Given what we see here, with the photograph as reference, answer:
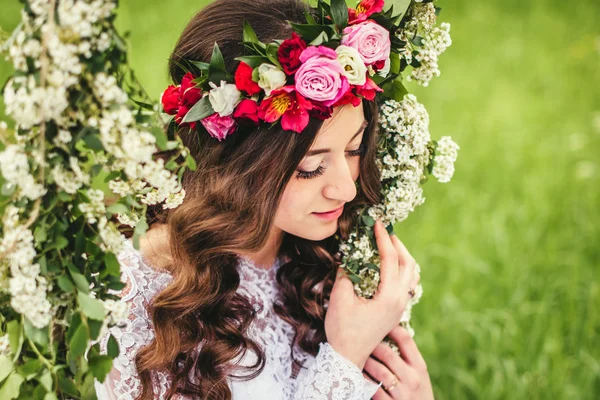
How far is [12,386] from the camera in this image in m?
1.34

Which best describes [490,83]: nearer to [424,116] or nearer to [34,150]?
[424,116]

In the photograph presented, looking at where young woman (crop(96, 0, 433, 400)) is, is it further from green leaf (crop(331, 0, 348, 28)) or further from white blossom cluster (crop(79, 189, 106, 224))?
white blossom cluster (crop(79, 189, 106, 224))

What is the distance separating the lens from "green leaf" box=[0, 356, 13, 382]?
1.36 m

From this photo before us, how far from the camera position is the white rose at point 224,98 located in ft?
5.49

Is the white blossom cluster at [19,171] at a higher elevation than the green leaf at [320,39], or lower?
lower

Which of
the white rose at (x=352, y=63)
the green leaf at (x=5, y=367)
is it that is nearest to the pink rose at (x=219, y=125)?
the white rose at (x=352, y=63)

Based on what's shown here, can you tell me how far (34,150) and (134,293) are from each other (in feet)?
2.67

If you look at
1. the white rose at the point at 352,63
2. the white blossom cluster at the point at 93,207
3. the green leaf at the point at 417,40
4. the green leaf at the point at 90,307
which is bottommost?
the green leaf at the point at 90,307

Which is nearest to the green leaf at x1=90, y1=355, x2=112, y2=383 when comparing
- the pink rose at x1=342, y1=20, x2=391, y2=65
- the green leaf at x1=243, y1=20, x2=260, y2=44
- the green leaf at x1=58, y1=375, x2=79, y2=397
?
the green leaf at x1=58, y1=375, x2=79, y2=397

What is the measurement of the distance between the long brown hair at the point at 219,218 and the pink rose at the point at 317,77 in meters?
0.11

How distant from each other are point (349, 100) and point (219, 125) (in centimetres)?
36

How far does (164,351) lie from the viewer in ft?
6.08

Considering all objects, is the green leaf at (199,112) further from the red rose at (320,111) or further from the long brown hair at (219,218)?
the red rose at (320,111)

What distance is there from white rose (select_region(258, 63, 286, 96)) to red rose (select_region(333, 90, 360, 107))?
171 mm
